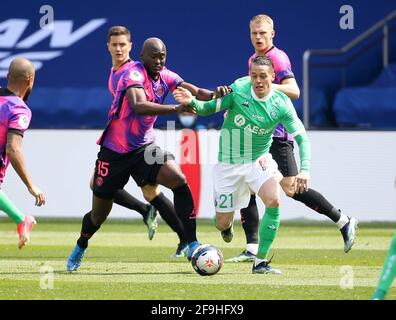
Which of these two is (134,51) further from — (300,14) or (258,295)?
(258,295)

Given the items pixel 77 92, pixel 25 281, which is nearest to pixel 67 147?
pixel 77 92

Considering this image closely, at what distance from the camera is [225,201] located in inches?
405

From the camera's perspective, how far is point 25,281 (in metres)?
9.25

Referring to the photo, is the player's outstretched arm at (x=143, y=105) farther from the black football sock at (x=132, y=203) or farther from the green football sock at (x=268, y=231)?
the black football sock at (x=132, y=203)

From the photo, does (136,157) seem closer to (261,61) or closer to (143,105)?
(143,105)

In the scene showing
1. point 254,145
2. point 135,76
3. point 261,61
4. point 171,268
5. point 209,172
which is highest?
point 261,61

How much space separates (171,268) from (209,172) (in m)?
6.62

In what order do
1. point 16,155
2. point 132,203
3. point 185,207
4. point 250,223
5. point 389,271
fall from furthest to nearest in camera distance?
point 132,203, point 250,223, point 185,207, point 16,155, point 389,271

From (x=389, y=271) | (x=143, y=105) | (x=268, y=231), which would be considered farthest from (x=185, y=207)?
(x=389, y=271)

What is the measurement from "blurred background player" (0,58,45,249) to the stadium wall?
745 centimetres

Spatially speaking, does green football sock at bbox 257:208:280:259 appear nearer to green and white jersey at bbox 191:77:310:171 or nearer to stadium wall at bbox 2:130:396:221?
green and white jersey at bbox 191:77:310:171

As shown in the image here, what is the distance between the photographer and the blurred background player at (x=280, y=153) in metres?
11.2

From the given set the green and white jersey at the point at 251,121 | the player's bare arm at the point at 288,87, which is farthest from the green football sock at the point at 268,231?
the player's bare arm at the point at 288,87

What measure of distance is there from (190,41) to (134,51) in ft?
4.15
